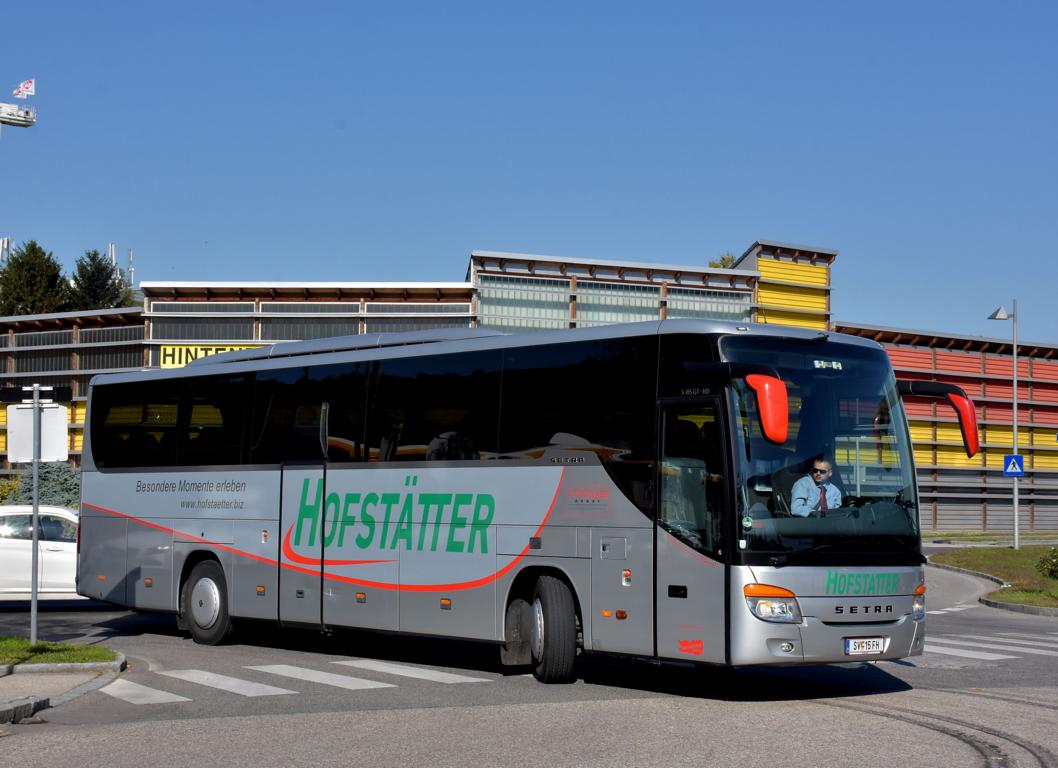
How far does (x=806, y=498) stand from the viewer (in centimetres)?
1154

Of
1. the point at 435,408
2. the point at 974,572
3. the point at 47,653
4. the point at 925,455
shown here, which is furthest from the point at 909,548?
the point at 925,455

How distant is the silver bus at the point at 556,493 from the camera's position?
11.5m

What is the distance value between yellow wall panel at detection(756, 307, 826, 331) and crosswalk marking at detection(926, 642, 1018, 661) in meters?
34.9

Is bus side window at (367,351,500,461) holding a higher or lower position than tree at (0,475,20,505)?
higher

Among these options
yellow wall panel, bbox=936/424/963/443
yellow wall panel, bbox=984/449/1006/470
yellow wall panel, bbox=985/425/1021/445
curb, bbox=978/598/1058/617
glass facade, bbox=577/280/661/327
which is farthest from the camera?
yellow wall panel, bbox=985/425/1021/445

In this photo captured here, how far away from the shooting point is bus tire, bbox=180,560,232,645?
17.5m

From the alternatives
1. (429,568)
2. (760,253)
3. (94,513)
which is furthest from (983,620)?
(760,253)

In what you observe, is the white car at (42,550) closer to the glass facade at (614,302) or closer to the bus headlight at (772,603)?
the bus headlight at (772,603)

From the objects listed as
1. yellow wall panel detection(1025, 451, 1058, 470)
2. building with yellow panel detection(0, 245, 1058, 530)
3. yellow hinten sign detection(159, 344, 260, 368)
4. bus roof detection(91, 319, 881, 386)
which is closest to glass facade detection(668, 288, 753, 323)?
building with yellow panel detection(0, 245, 1058, 530)

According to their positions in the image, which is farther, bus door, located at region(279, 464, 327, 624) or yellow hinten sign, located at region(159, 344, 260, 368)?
yellow hinten sign, located at region(159, 344, 260, 368)

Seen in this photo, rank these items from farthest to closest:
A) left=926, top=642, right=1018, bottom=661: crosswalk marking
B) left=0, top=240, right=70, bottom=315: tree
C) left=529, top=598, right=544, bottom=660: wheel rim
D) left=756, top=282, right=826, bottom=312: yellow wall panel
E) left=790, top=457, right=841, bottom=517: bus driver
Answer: left=0, top=240, right=70, bottom=315: tree < left=756, top=282, right=826, bottom=312: yellow wall panel < left=926, top=642, right=1018, bottom=661: crosswalk marking < left=529, top=598, right=544, bottom=660: wheel rim < left=790, top=457, right=841, bottom=517: bus driver

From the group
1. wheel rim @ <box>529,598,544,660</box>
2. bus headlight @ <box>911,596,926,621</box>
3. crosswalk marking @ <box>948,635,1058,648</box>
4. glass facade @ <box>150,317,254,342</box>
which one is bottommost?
crosswalk marking @ <box>948,635,1058,648</box>

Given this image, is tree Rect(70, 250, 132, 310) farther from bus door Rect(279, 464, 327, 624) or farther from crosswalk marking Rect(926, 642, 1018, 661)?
crosswalk marking Rect(926, 642, 1018, 661)

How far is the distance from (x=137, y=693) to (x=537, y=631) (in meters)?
3.82
